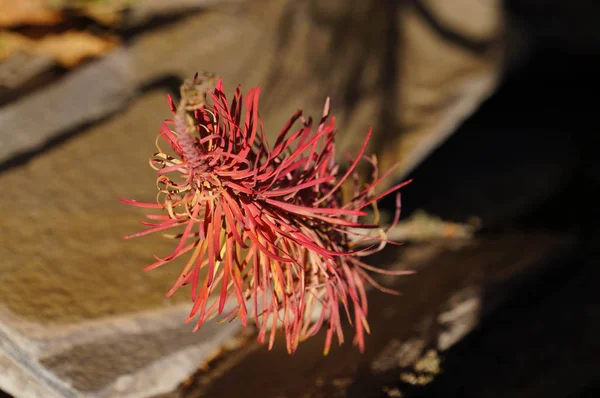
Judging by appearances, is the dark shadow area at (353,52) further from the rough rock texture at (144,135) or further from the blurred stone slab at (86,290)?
the blurred stone slab at (86,290)

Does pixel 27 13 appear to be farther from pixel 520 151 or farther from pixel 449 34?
pixel 520 151

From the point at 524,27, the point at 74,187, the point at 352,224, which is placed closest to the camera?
the point at 352,224

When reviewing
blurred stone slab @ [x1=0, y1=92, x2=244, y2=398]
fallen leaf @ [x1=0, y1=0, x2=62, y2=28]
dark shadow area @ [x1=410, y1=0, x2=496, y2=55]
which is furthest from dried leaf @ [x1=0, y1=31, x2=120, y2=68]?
dark shadow area @ [x1=410, y1=0, x2=496, y2=55]

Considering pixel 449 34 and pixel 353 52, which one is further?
pixel 449 34

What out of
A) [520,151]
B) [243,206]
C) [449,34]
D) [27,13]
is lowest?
[520,151]

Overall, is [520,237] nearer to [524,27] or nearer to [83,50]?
[524,27]

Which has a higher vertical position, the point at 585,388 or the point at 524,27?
the point at 524,27

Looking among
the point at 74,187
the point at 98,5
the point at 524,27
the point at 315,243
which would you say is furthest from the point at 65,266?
the point at 524,27

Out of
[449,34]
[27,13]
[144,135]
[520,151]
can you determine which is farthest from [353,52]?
[27,13]

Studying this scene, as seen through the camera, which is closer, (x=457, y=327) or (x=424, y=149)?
(x=457, y=327)
